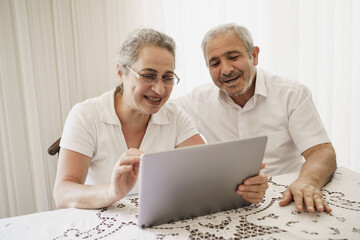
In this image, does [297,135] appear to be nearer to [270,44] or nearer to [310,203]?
[310,203]

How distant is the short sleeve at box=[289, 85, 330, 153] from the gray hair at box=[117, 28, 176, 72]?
0.80 metres

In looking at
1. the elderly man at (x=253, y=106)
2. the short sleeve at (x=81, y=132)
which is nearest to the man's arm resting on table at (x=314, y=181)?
the elderly man at (x=253, y=106)

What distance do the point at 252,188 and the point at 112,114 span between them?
2.40 ft

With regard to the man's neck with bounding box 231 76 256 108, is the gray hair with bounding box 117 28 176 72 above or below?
above

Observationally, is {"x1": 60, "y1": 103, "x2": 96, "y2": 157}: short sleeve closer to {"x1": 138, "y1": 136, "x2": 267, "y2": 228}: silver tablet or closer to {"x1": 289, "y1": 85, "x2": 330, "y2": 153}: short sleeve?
{"x1": 138, "y1": 136, "x2": 267, "y2": 228}: silver tablet

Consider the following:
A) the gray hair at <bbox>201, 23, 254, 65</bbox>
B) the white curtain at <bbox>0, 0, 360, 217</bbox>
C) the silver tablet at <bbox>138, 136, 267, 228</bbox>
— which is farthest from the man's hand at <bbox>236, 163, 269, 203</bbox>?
the white curtain at <bbox>0, 0, 360, 217</bbox>

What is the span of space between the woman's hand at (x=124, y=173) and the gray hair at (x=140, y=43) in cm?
53

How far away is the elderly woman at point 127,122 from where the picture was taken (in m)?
1.22

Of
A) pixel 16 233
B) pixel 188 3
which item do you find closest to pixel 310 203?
pixel 16 233

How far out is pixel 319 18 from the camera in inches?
112

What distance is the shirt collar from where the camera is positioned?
1350 millimetres

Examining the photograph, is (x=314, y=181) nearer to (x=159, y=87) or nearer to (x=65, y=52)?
(x=159, y=87)

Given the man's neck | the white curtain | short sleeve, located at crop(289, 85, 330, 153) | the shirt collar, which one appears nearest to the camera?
the shirt collar

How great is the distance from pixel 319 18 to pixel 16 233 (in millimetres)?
2981
